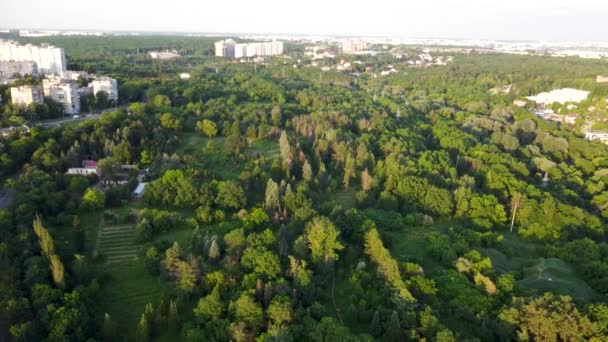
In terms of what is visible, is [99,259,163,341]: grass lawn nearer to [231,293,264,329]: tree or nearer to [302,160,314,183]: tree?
[231,293,264,329]: tree

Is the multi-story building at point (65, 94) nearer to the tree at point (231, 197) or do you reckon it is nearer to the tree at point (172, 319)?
the tree at point (231, 197)

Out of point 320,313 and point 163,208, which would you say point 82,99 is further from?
point 320,313

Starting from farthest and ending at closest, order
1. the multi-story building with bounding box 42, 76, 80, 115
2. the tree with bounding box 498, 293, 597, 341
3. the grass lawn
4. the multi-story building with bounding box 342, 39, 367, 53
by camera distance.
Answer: the multi-story building with bounding box 342, 39, 367, 53
the multi-story building with bounding box 42, 76, 80, 115
the grass lawn
the tree with bounding box 498, 293, 597, 341

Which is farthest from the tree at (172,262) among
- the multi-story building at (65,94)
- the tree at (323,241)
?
the multi-story building at (65,94)

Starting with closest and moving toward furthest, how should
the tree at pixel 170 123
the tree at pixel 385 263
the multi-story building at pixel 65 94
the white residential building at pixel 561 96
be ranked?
the tree at pixel 385 263 < the tree at pixel 170 123 < the multi-story building at pixel 65 94 < the white residential building at pixel 561 96

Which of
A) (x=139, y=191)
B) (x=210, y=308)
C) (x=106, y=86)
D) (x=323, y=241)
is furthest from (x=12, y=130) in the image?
(x=323, y=241)

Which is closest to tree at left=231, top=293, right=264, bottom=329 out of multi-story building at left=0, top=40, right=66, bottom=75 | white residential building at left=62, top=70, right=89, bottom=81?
white residential building at left=62, top=70, right=89, bottom=81
